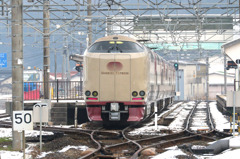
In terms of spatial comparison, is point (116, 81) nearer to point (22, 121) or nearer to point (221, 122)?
point (221, 122)

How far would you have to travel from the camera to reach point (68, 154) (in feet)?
38.9

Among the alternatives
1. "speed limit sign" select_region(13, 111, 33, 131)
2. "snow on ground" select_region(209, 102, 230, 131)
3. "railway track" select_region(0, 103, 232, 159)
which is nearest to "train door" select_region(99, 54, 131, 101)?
"railway track" select_region(0, 103, 232, 159)

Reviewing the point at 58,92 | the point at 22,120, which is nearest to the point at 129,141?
the point at 22,120

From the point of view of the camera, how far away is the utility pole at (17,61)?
13266 millimetres

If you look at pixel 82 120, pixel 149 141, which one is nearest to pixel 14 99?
pixel 149 141

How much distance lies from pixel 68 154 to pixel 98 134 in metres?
5.23

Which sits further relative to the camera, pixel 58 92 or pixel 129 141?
pixel 58 92

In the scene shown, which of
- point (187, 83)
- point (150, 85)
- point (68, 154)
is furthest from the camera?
point (187, 83)

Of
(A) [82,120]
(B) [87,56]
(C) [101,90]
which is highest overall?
(B) [87,56]

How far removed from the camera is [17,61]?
43.8 feet

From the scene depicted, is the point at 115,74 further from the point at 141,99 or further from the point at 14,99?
the point at 14,99

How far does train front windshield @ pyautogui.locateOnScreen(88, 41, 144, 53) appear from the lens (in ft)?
58.6

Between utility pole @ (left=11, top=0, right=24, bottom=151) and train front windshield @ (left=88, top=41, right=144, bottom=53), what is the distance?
4828 millimetres

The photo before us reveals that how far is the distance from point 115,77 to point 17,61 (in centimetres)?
505
